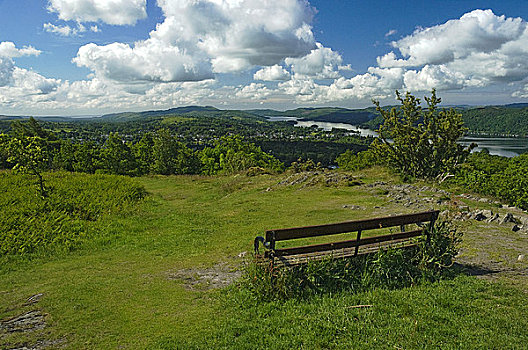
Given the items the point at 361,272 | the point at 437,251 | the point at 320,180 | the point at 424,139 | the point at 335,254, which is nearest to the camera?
the point at 361,272

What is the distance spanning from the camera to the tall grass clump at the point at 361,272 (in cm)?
652

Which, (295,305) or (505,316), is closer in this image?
(505,316)

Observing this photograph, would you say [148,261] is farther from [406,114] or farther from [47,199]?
[406,114]

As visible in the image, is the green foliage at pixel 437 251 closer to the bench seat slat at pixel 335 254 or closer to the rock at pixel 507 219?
the bench seat slat at pixel 335 254

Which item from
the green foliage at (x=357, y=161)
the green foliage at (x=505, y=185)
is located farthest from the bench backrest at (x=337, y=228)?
the green foliage at (x=357, y=161)

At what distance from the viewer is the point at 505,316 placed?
17.3 ft

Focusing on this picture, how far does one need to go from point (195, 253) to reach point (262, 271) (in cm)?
528

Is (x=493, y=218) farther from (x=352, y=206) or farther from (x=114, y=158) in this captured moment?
(x=114, y=158)

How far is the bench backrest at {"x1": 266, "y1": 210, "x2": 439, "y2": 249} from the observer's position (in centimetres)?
637

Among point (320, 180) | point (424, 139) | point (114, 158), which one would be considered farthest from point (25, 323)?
point (114, 158)

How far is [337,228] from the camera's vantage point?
662 centimetres

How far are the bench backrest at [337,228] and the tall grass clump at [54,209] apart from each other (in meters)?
10.2

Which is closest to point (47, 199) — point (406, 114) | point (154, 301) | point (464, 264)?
point (154, 301)

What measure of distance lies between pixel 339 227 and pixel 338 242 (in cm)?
45
